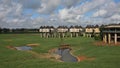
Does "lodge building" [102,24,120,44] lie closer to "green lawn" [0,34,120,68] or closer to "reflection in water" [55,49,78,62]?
"green lawn" [0,34,120,68]

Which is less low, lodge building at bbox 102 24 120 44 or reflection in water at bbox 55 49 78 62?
lodge building at bbox 102 24 120 44

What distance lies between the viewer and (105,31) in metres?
110

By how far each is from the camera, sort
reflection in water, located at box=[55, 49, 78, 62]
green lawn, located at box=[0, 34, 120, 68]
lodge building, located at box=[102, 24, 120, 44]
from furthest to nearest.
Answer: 1. lodge building, located at box=[102, 24, 120, 44]
2. reflection in water, located at box=[55, 49, 78, 62]
3. green lawn, located at box=[0, 34, 120, 68]

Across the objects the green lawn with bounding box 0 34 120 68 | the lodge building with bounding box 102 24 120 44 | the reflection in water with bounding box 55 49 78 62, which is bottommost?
the reflection in water with bounding box 55 49 78 62

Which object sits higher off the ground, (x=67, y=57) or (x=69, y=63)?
Answer: (x=69, y=63)

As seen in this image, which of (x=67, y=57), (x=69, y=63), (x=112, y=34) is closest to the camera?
(x=69, y=63)

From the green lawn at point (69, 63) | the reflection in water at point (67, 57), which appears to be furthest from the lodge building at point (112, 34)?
the reflection in water at point (67, 57)

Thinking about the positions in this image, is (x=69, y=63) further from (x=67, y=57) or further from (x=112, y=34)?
(x=112, y=34)

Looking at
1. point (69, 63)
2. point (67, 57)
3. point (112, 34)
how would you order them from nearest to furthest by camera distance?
point (69, 63)
point (67, 57)
point (112, 34)

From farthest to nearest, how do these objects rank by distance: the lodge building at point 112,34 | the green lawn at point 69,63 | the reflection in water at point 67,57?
1. the lodge building at point 112,34
2. the reflection in water at point 67,57
3. the green lawn at point 69,63

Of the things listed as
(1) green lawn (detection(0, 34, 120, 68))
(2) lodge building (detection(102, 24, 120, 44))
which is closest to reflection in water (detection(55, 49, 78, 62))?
(1) green lawn (detection(0, 34, 120, 68))

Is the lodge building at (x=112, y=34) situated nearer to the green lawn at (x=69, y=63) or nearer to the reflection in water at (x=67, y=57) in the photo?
the green lawn at (x=69, y=63)

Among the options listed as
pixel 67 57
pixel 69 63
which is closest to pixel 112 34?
pixel 67 57

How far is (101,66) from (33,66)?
12.7 m
